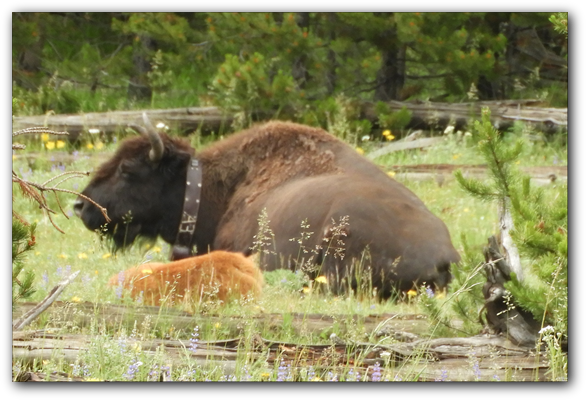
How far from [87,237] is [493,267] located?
5.53 meters

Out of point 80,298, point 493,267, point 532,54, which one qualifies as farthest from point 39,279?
point 532,54

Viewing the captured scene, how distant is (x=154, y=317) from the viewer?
439cm

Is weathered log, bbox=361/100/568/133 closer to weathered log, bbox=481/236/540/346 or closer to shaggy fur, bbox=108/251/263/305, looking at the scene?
shaggy fur, bbox=108/251/263/305

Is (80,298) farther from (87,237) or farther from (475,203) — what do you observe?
(475,203)

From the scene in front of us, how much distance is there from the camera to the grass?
11.6 ft

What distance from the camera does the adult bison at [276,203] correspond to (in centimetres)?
648

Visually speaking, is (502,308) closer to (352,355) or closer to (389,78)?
(352,355)

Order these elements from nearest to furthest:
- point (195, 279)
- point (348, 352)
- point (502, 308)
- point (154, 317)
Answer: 1. point (348, 352)
2. point (502, 308)
3. point (154, 317)
4. point (195, 279)

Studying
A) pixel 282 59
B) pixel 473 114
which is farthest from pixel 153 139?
pixel 473 114

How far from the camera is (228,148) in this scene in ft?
26.6

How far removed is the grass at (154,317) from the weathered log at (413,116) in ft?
2.65

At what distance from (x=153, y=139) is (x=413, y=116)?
6606 mm

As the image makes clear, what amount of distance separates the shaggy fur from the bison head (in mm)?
2164

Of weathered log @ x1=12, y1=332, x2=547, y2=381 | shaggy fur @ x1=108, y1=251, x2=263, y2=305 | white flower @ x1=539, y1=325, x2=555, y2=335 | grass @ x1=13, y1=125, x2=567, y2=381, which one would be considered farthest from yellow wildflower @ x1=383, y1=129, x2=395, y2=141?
white flower @ x1=539, y1=325, x2=555, y2=335
